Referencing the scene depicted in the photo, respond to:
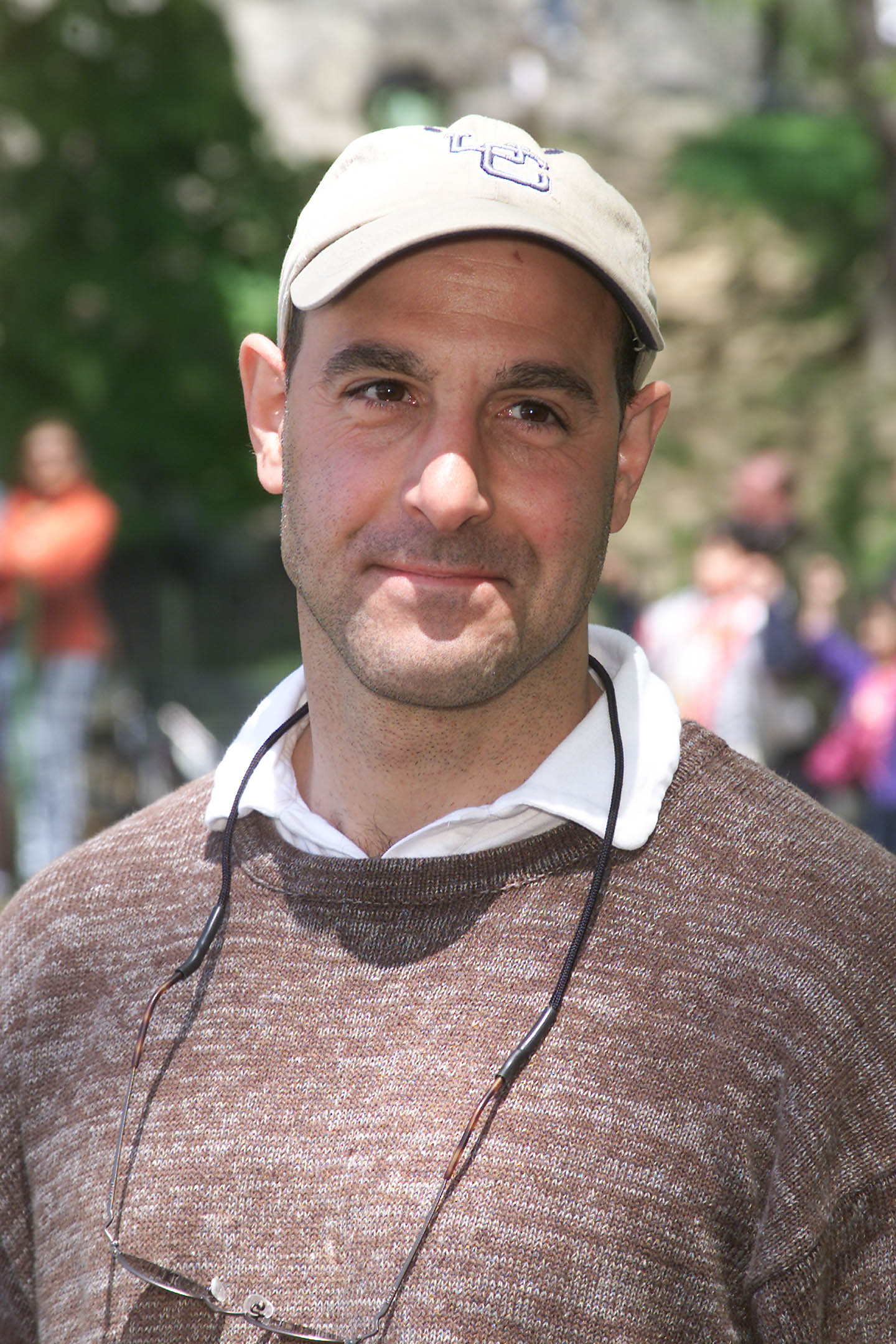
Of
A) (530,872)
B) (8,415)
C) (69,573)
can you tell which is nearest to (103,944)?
(530,872)

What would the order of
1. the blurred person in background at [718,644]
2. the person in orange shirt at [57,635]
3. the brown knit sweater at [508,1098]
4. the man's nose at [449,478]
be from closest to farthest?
the brown knit sweater at [508,1098], the man's nose at [449,478], the blurred person in background at [718,644], the person in orange shirt at [57,635]

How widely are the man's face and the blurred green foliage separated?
14258 millimetres

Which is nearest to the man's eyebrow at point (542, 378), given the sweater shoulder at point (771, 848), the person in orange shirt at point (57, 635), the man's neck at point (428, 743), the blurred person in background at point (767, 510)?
the man's neck at point (428, 743)

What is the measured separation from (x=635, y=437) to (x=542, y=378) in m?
0.25

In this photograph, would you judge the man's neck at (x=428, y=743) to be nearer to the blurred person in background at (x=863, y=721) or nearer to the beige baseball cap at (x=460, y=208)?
the beige baseball cap at (x=460, y=208)

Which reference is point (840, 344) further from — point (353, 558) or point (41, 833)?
point (353, 558)

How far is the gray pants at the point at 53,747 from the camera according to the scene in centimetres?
656

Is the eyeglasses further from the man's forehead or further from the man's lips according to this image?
the man's forehead

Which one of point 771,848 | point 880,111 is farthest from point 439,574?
point 880,111

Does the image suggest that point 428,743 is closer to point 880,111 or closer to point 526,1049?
point 526,1049

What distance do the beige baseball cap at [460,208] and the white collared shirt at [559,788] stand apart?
41 cm

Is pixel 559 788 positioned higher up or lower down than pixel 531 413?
lower down

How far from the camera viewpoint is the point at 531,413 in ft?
5.61

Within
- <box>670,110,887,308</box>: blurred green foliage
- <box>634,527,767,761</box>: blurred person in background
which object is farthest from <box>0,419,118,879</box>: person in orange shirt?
<box>670,110,887,308</box>: blurred green foliage
